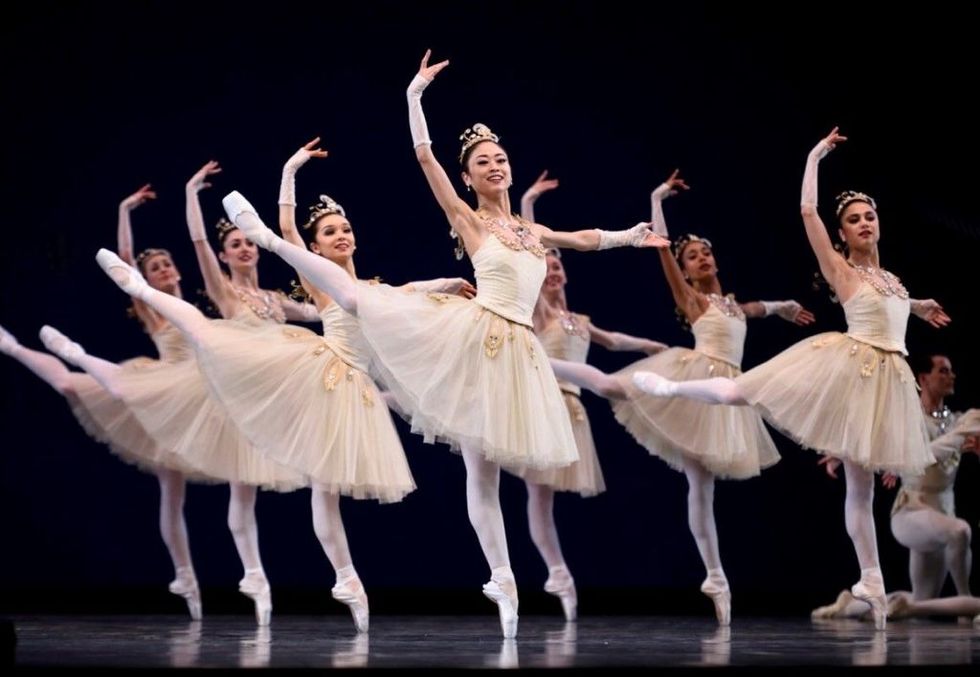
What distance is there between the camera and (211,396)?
5219 millimetres

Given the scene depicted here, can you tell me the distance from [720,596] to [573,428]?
0.95m

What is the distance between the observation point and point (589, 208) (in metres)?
7.54

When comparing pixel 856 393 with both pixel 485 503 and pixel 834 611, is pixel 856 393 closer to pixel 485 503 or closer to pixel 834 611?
pixel 834 611

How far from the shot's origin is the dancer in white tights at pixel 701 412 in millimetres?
5812

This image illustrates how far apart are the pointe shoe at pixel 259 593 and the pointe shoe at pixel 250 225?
145 centimetres

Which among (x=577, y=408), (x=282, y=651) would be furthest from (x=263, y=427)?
(x=577, y=408)

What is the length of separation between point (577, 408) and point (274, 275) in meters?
2.09

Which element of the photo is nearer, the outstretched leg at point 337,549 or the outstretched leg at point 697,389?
the outstretched leg at point 337,549

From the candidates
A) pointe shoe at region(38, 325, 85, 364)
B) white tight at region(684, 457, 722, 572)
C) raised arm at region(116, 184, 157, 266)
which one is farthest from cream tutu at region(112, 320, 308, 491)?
white tight at region(684, 457, 722, 572)

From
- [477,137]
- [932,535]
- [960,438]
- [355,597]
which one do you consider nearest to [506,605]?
[355,597]

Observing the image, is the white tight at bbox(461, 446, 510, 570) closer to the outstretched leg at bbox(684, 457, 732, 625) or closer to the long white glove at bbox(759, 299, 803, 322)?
the outstretched leg at bbox(684, 457, 732, 625)

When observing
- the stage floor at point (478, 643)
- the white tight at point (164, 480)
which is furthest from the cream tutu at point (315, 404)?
the white tight at point (164, 480)

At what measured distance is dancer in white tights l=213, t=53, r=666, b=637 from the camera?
428 centimetres

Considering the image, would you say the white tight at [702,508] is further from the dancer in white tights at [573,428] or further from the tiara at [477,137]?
the tiara at [477,137]
